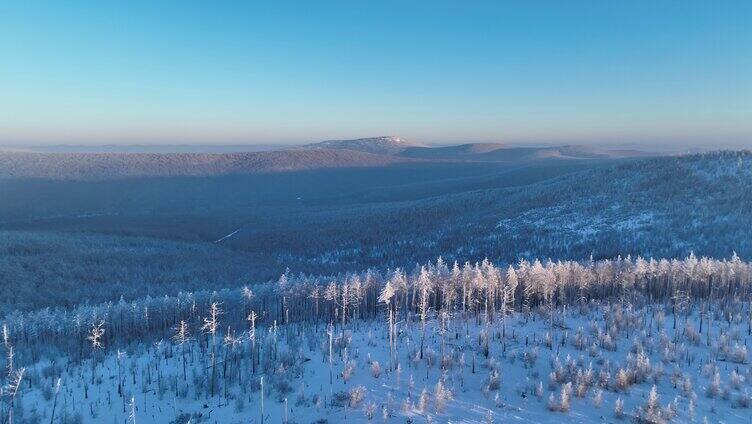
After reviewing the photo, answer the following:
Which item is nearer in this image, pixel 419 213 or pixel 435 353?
pixel 435 353

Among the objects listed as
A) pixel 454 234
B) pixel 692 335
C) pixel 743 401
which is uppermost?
pixel 743 401

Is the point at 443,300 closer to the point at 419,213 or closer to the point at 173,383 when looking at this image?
the point at 173,383

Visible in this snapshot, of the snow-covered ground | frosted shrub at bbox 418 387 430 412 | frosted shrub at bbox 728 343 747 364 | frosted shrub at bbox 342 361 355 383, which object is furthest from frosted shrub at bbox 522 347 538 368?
frosted shrub at bbox 728 343 747 364

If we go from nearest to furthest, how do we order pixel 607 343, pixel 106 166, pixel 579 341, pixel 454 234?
pixel 607 343
pixel 579 341
pixel 454 234
pixel 106 166

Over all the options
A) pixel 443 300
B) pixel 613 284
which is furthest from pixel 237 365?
pixel 613 284

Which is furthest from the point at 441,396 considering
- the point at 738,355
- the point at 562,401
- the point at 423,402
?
the point at 738,355

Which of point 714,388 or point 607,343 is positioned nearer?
point 714,388

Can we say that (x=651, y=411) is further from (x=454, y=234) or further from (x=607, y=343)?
(x=454, y=234)

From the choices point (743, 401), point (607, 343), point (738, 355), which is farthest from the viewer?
point (607, 343)

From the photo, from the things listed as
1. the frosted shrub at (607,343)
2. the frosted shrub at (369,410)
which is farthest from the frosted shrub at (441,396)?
the frosted shrub at (607,343)
